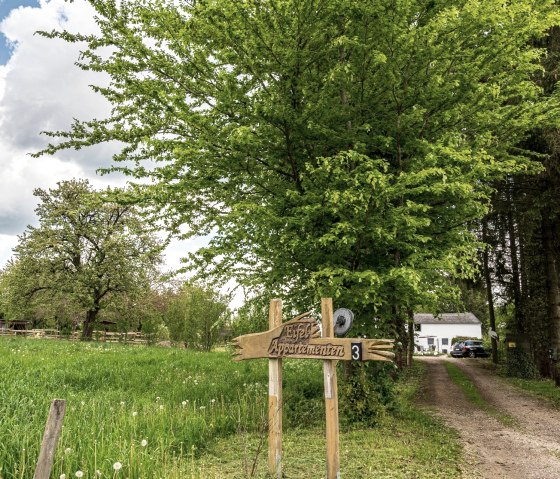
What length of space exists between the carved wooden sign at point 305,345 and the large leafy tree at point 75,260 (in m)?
27.2

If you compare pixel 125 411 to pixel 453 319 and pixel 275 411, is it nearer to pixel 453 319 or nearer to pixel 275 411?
pixel 275 411

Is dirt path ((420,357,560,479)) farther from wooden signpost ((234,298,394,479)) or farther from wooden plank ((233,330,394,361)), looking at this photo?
wooden plank ((233,330,394,361))

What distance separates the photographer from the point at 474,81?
9852 millimetres

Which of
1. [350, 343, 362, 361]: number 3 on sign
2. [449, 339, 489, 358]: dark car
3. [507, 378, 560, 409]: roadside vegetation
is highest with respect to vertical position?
[350, 343, 362, 361]: number 3 on sign

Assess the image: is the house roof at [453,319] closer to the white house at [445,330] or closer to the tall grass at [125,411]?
the white house at [445,330]

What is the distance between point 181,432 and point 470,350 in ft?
131

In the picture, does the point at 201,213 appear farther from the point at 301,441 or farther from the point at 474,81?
the point at 474,81

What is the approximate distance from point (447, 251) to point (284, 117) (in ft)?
14.7

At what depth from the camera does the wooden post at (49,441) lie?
365 cm

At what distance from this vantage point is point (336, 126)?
33.2ft

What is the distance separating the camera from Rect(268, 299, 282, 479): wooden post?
19.6 feet

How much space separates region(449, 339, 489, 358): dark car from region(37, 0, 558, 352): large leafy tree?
34.0m

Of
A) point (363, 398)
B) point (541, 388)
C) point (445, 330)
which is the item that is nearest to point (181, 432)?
point (363, 398)

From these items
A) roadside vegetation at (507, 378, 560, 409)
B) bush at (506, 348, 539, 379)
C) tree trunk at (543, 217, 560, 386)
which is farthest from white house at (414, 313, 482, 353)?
tree trunk at (543, 217, 560, 386)
